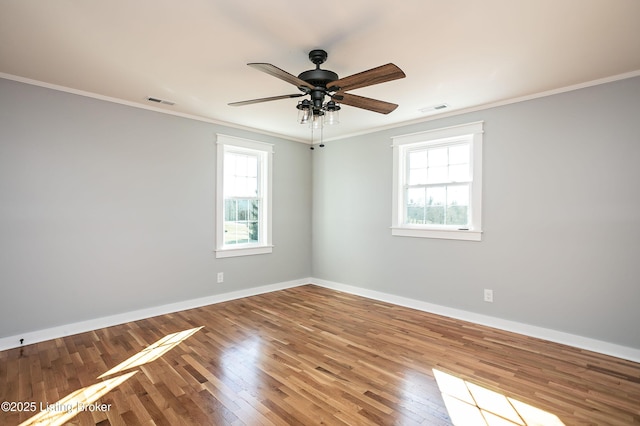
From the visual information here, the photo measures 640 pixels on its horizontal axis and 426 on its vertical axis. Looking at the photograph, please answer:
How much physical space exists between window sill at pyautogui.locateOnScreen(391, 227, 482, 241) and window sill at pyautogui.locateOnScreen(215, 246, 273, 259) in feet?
6.62

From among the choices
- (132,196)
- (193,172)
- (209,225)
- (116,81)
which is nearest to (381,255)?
(209,225)

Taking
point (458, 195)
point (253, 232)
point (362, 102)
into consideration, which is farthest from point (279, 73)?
point (253, 232)

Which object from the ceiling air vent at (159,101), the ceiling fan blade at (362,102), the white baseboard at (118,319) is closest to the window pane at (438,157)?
the ceiling fan blade at (362,102)

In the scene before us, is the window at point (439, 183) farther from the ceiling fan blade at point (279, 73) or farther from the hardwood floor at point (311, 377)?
the ceiling fan blade at point (279, 73)

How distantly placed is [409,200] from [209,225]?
112 inches

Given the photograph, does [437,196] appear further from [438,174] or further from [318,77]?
[318,77]

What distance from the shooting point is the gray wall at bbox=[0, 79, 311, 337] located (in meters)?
3.11

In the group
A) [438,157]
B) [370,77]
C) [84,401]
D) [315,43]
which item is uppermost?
[315,43]

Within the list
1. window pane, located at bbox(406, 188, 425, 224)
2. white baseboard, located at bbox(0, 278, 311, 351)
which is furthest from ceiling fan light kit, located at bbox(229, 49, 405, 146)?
white baseboard, located at bbox(0, 278, 311, 351)

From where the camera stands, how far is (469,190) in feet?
12.9

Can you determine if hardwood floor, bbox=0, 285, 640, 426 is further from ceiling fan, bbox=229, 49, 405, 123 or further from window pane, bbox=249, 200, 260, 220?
ceiling fan, bbox=229, 49, 405, 123

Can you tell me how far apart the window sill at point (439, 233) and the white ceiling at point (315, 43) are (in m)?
1.56

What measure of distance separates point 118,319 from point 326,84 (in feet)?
11.3

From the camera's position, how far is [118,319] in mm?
3680
